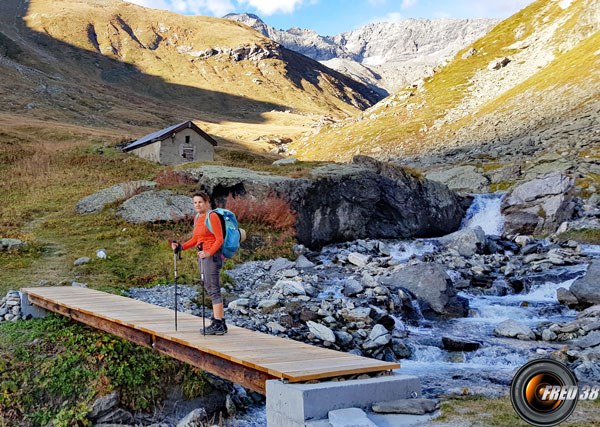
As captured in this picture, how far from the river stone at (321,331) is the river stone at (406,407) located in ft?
20.4

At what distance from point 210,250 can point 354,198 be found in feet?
70.6

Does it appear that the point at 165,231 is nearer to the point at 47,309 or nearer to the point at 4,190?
the point at 47,309

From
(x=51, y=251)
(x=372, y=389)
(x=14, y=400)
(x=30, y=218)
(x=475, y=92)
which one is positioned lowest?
(x=14, y=400)

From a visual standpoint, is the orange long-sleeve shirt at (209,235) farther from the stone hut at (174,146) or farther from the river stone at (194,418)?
the stone hut at (174,146)

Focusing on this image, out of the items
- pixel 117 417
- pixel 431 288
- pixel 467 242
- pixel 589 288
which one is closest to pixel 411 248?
pixel 467 242

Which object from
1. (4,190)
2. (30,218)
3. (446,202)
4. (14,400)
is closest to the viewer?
(14,400)

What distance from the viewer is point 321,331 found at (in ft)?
41.7

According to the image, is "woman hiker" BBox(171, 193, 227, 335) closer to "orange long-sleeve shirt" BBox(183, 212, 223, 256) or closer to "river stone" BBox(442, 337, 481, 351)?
"orange long-sleeve shirt" BBox(183, 212, 223, 256)

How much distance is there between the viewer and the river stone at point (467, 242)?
1015 inches

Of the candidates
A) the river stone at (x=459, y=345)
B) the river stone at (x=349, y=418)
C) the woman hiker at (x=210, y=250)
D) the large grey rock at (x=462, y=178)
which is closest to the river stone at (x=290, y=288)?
the river stone at (x=459, y=345)

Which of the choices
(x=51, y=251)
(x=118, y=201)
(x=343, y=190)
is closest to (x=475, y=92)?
(x=343, y=190)

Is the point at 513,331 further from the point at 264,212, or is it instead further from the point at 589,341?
the point at 264,212

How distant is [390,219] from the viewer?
1225 inches

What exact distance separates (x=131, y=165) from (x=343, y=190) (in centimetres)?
1842
